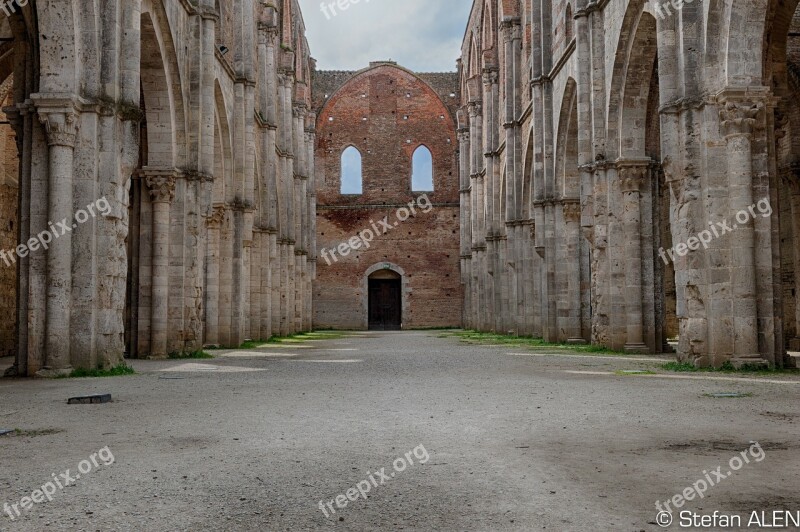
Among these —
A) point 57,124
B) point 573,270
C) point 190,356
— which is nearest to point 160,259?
point 190,356

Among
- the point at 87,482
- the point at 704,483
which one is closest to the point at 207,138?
the point at 87,482

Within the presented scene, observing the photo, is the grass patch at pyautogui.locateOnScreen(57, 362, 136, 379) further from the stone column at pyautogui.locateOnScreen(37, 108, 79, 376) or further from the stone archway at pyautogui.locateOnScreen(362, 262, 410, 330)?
the stone archway at pyautogui.locateOnScreen(362, 262, 410, 330)

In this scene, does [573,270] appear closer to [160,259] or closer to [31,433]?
[160,259]

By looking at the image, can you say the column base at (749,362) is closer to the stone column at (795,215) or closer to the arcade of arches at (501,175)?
the arcade of arches at (501,175)

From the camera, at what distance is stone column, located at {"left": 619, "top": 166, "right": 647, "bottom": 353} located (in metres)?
17.1

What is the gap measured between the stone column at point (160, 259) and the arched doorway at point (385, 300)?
98.9 feet

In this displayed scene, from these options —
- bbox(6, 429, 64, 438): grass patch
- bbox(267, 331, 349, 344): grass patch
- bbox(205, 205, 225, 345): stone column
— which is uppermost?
bbox(205, 205, 225, 345): stone column

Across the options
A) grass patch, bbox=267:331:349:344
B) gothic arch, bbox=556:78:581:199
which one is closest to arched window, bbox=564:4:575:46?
gothic arch, bbox=556:78:581:199

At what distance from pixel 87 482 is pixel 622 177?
48.9 feet

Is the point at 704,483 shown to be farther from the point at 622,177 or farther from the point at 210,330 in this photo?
the point at 210,330

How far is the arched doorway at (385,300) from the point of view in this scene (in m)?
46.3

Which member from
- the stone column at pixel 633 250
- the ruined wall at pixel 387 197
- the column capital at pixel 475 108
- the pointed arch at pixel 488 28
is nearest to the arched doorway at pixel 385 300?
the ruined wall at pixel 387 197

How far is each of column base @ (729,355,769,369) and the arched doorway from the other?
3511cm

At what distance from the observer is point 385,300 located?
46.3 metres
